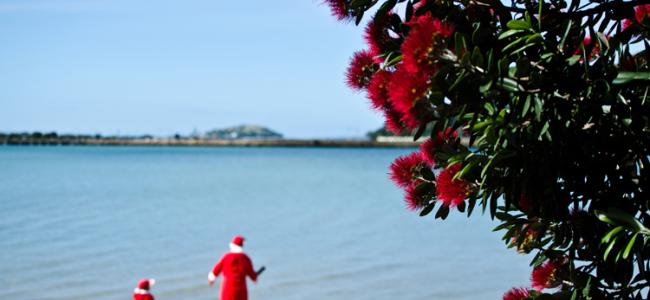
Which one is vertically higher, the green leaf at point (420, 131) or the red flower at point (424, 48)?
the red flower at point (424, 48)

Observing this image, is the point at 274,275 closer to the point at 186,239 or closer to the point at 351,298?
the point at 351,298

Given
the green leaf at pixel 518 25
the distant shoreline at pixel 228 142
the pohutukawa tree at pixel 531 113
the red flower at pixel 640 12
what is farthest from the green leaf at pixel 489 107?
the distant shoreline at pixel 228 142

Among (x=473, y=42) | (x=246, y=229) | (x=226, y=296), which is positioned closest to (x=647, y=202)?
(x=473, y=42)

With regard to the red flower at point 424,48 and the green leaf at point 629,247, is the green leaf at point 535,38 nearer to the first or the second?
the red flower at point 424,48

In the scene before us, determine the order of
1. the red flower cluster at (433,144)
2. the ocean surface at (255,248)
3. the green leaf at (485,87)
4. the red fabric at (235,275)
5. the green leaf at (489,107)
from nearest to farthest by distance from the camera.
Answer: the green leaf at (485,87) < the green leaf at (489,107) < the red flower cluster at (433,144) < the red fabric at (235,275) < the ocean surface at (255,248)

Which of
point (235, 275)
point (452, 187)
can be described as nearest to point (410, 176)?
point (452, 187)

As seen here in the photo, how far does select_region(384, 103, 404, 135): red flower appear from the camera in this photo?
2910 millimetres

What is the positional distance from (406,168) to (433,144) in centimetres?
16

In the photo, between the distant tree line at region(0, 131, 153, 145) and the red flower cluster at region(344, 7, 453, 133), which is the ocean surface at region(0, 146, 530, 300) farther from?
the distant tree line at region(0, 131, 153, 145)

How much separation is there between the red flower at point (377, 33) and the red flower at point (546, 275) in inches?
40.3

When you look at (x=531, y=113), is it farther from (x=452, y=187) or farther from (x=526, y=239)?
(x=526, y=239)

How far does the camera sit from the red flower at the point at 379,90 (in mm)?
2812

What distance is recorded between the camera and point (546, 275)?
3.43 metres

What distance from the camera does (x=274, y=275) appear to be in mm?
14867
